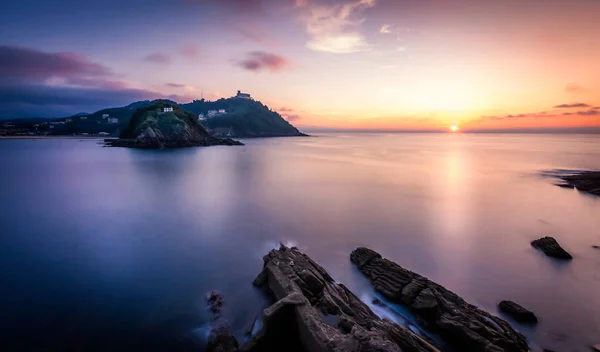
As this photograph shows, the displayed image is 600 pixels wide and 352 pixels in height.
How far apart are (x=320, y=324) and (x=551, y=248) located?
12818mm

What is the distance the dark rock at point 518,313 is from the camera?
795cm

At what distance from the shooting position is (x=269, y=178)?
36188 millimetres

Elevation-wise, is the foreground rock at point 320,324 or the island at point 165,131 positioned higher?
the island at point 165,131

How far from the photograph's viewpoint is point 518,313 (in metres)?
8.05

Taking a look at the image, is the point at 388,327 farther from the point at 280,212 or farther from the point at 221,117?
the point at 221,117

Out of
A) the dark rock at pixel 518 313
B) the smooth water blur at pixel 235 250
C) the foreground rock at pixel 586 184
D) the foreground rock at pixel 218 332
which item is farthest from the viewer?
the foreground rock at pixel 586 184

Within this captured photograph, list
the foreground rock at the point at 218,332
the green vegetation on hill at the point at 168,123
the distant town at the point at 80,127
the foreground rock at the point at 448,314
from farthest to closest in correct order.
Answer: the distant town at the point at 80,127
the green vegetation on hill at the point at 168,123
the foreground rock at the point at 218,332
the foreground rock at the point at 448,314

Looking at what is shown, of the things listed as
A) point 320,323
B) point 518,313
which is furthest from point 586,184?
point 320,323

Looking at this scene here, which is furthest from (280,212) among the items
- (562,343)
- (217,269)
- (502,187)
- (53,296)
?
(502,187)

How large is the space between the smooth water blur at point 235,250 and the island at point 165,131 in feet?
179

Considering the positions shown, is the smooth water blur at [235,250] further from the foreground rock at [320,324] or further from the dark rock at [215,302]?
the foreground rock at [320,324]

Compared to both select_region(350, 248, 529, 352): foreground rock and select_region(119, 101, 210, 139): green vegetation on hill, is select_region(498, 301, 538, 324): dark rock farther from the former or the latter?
select_region(119, 101, 210, 139): green vegetation on hill

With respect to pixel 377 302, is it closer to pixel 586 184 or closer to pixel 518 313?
pixel 518 313

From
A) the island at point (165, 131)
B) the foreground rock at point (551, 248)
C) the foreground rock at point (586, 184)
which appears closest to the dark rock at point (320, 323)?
the foreground rock at point (551, 248)
